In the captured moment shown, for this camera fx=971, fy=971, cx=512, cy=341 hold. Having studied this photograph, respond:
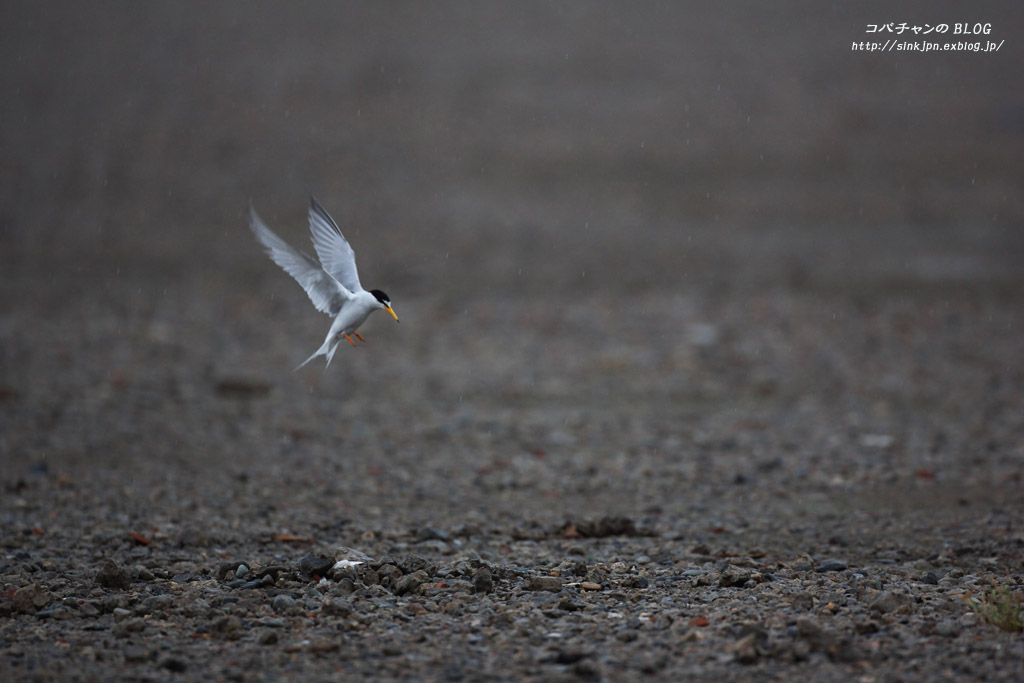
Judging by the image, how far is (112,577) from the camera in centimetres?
575

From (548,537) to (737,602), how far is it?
2.09 meters

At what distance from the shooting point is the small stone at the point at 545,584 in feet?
18.9

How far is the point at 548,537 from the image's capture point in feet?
23.8

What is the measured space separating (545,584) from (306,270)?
2313 millimetres

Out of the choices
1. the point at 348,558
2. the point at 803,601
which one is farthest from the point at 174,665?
the point at 803,601

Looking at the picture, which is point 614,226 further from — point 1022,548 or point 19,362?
point 1022,548

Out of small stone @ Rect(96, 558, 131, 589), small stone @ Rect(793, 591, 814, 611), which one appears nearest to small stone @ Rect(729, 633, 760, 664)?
small stone @ Rect(793, 591, 814, 611)

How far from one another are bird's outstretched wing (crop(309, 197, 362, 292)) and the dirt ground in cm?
176

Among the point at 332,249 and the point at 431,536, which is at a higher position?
the point at 332,249

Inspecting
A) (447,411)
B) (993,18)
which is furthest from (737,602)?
(993,18)

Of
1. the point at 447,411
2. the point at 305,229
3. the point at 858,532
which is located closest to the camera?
the point at 858,532

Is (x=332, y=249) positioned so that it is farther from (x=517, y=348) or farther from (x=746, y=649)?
(x=517, y=348)

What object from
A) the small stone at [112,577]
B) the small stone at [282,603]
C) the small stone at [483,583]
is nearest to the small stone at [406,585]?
the small stone at [483,583]

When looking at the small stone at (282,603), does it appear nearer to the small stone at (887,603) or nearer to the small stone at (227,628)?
the small stone at (227,628)
